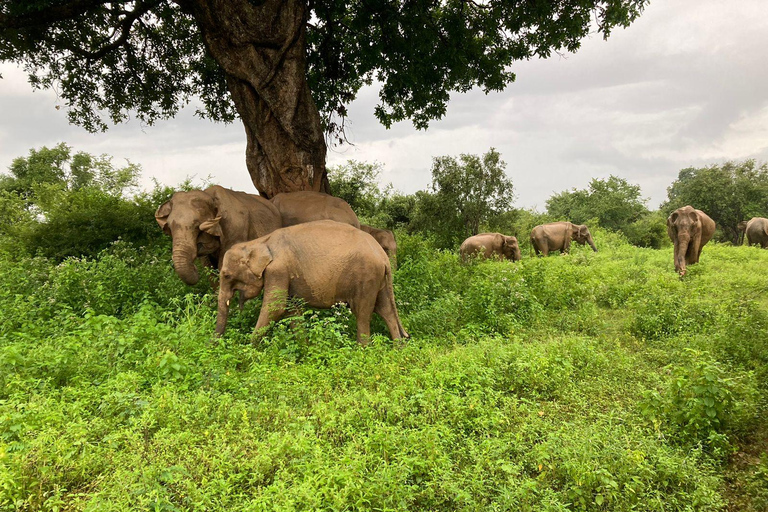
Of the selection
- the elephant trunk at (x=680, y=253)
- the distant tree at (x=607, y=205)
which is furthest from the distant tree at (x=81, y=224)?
the distant tree at (x=607, y=205)

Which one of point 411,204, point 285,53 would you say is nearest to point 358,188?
point 411,204

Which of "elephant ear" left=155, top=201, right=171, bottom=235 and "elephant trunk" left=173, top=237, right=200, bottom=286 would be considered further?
"elephant ear" left=155, top=201, right=171, bottom=235

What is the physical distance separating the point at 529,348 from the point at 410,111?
11806 millimetres

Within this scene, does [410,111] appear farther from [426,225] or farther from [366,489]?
[366,489]

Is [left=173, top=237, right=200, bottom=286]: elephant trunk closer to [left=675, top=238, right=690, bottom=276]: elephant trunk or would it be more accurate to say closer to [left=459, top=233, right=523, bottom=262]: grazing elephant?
[left=459, top=233, right=523, bottom=262]: grazing elephant

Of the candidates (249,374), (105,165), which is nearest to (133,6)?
(249,374)

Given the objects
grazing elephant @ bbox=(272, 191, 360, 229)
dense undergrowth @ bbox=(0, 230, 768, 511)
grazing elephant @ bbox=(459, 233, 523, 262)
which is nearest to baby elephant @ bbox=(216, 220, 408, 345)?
dense undergrowth @ bbox=(0, 230, 768, 511)

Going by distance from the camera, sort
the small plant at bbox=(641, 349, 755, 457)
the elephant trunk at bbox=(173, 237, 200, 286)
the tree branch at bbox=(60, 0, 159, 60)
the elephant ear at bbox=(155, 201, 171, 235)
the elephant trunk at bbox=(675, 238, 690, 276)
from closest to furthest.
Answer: the small plant at bbox=(641, 349, 755, 457) < the elephant trunk at bbox=(173, 237, 200, 286) < the elephant ear at bbox=(155, 201, 171, 235) < the tree branch at bbox=(60, 0, 159, 60) < the elephant trunk at bbox=(675, 238, 690, 276)

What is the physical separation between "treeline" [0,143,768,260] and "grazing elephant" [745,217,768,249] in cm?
→ 686

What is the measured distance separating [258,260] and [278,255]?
31 centimetres

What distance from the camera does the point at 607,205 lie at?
1454 inches

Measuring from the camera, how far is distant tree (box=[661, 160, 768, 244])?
37.1 m

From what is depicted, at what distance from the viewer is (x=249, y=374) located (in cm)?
542

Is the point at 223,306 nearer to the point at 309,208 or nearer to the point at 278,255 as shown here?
the point at 278,255
